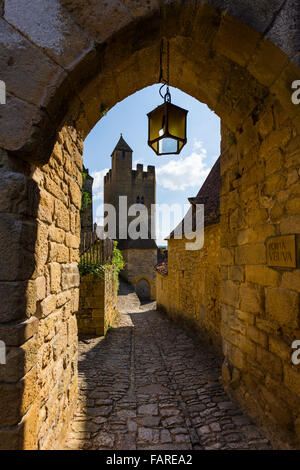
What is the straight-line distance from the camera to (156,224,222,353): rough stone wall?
504 centimetres

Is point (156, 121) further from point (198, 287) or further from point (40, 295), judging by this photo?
point (198, 287)

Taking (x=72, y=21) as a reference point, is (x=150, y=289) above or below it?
below

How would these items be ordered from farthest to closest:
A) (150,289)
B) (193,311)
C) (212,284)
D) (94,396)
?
(150,289) < (193,311) < (212,284) < (94,396)

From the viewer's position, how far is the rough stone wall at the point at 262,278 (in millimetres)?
2104

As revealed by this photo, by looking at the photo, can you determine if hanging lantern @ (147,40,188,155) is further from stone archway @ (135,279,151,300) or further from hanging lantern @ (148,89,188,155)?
stone archway @ (135,279,151,300)

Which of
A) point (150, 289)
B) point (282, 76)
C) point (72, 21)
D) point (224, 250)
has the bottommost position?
point (150, 289)

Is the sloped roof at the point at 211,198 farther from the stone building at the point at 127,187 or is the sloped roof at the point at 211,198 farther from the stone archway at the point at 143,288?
the stone building at the point at 127,187

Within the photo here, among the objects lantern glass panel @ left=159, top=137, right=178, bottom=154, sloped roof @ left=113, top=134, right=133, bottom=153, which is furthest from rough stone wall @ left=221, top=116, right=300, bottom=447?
sloped roof @ left=113, top=134, right=133, bottom=153

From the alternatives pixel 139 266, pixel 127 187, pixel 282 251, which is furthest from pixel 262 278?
pixel 127 187

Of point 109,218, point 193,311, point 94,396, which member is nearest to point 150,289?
point 109,218

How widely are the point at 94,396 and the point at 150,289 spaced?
688 inches

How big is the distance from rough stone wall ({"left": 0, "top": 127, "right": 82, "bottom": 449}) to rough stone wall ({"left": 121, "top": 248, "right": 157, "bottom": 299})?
17.5 metres

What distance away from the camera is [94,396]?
3121 millimetres
